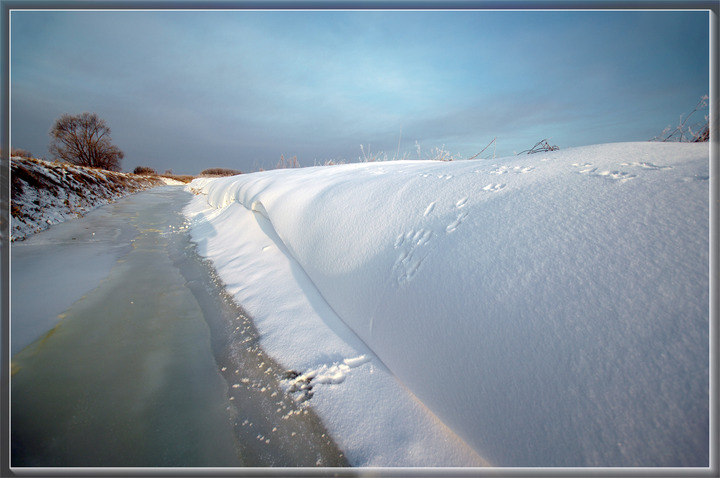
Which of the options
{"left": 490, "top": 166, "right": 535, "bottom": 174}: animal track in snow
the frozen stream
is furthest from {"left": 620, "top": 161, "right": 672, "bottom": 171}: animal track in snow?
the frozen stream

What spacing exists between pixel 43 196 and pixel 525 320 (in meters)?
5.63

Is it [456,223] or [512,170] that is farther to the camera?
[512,170]

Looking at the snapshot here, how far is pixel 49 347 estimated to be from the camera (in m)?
1.06

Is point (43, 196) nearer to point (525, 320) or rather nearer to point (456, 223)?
point (456, 223)

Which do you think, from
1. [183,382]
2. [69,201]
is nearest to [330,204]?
[183,382]

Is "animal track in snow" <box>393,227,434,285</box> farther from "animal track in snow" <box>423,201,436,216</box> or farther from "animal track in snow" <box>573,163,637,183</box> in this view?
"animal track in snow" <box>573,163,637,183</box>

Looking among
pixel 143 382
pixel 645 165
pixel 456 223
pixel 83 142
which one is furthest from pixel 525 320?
pixel 83 142

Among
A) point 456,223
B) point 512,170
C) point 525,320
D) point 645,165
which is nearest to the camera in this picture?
point 525,320

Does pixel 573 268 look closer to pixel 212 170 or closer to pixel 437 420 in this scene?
pixel 437 420

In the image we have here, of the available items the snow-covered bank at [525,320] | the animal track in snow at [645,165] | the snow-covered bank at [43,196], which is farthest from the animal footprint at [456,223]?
the snow-covered bank at [43,196]

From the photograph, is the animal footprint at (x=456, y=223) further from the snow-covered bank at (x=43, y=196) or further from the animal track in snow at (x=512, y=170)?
the snow-covered bank at (x=43, y=196)

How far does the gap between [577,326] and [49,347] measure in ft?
6.13

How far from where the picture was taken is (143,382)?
92 cm

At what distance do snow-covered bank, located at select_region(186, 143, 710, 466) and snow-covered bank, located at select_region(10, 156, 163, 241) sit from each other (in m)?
3.67
